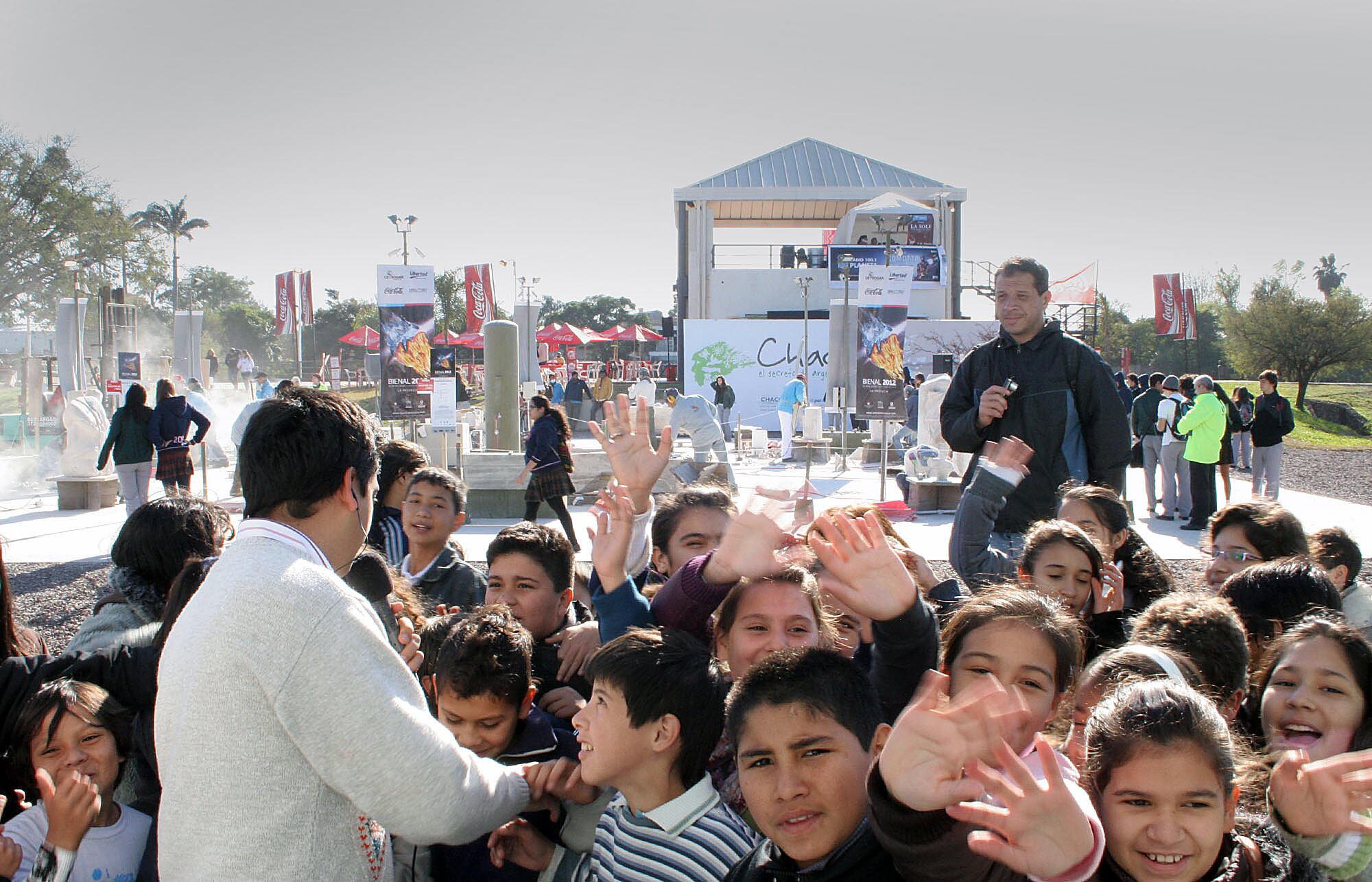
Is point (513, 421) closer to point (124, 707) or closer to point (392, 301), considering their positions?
point (392, 301)

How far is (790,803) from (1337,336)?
42.0 metres

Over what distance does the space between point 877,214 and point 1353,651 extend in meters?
35.4

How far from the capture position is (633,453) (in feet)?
10.5

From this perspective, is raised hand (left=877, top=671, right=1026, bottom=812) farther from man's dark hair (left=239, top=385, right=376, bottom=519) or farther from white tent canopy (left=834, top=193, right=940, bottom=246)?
white tent canopy (left=834, top=193, right=940, bottom=246)

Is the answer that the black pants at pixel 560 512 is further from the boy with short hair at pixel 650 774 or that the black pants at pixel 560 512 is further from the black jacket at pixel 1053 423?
the boy with short hair at pixel 650 774

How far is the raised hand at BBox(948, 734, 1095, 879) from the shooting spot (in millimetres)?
1491

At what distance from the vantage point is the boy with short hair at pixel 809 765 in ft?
6.01

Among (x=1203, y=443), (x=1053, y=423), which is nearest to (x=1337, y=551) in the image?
(x=1053, y=423)

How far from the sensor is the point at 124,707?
2.62 metres

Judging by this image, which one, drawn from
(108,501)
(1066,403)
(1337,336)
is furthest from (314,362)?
(1066,403)

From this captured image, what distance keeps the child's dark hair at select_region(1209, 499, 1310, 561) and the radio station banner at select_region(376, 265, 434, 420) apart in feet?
39.3

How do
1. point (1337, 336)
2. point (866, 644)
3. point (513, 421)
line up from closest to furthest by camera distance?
1. point (866, 644)
2. point (513, 421)
3. point (1337, 336)

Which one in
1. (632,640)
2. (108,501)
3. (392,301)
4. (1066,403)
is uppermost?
(392,301)

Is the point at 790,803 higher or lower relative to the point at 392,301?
lower
